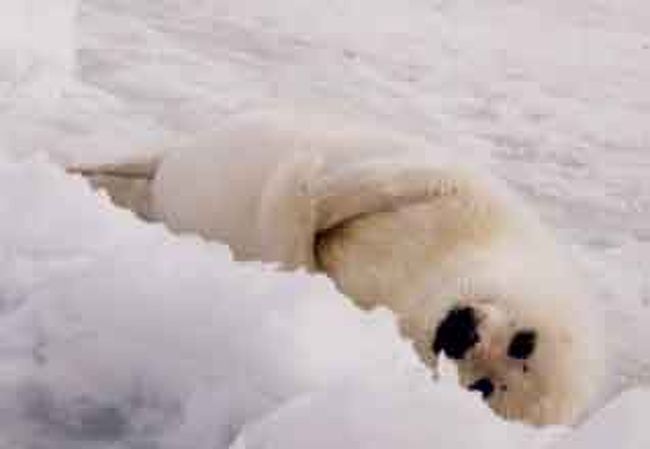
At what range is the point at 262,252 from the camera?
3068 mm

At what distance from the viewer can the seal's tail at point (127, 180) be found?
143 inches

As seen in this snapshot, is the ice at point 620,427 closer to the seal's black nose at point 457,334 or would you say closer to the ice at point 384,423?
the ice at point 384,423

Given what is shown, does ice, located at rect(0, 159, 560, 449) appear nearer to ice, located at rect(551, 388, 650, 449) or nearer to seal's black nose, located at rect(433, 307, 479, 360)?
ice, located at rect(551, 388, 650, 449)

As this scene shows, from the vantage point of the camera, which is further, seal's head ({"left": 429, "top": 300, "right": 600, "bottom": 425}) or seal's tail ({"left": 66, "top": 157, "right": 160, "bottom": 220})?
seal's tail ({"left": 66, "top": 157, "right": 160, "bottom": 220})

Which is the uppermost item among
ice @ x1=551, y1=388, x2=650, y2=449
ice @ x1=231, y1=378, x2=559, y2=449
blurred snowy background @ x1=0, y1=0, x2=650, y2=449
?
ice @ x1=551, y1=388, x2=650, y2=449

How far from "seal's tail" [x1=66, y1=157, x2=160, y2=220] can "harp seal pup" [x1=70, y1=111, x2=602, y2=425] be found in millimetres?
97

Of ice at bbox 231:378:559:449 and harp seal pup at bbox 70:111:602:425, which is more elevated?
ice at bbox 231:378:559:449

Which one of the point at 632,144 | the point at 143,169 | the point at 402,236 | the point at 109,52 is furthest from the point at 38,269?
the point at 632,144

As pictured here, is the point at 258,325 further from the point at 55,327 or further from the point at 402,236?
the point at 402,236

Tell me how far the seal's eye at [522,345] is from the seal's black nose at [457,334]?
0.08m

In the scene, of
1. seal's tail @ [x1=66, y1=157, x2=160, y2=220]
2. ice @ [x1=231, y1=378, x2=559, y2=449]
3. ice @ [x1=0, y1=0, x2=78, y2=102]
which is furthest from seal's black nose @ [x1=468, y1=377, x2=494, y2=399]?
ice @ [x1=0, y1=0, x2=78, y2=102]

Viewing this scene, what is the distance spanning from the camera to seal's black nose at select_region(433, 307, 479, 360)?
2.58 m

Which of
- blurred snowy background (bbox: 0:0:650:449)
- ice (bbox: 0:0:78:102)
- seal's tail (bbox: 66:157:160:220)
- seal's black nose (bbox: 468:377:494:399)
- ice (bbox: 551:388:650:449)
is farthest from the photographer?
ice (bbox: 0:0:78:102)

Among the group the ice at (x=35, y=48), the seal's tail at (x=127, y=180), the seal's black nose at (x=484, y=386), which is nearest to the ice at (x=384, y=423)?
the seal's black nose at (x=484, y=386)
